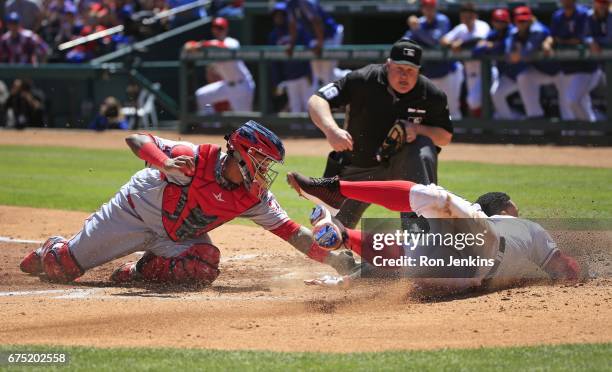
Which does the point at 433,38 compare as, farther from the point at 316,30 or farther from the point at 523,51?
the point at 316,30

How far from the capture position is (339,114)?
16.4 m

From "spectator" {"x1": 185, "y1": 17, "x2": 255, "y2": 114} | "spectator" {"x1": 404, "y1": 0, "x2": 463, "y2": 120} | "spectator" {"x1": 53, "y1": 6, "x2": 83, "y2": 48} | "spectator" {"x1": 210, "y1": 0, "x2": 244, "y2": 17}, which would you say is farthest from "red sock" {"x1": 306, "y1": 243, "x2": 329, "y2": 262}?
"spectator" {"x1": 53, "y1": 6, "x2": 83, "y2": 48}

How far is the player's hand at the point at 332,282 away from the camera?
6730mm

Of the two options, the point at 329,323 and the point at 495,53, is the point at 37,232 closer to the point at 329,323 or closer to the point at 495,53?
the point at 329,323

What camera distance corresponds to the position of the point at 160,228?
7.01 metres

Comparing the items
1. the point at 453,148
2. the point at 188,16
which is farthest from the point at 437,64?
the point at 188,16

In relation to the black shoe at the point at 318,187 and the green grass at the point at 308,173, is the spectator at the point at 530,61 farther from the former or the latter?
the black shoe at the point at 318,187

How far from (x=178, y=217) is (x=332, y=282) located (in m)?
1.12

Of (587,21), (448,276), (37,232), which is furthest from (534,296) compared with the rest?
(587,21)

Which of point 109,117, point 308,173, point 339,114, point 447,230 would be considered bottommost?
point 109,117

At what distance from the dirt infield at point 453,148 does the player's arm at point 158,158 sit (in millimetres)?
7165

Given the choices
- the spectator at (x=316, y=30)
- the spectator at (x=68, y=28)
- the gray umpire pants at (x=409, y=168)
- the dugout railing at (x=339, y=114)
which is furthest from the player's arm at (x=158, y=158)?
the spectator at (x=68, y=28)

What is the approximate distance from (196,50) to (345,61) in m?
2.90

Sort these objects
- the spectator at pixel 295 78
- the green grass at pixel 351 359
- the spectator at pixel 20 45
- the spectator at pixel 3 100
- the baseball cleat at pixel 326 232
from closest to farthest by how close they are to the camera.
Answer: the green grass at pixel 351 359, the baseball cleat at pixel 326 232, the spectator at pixel 295 78, the spectator at pixel 3 100, the spectator at pixel 20 45
